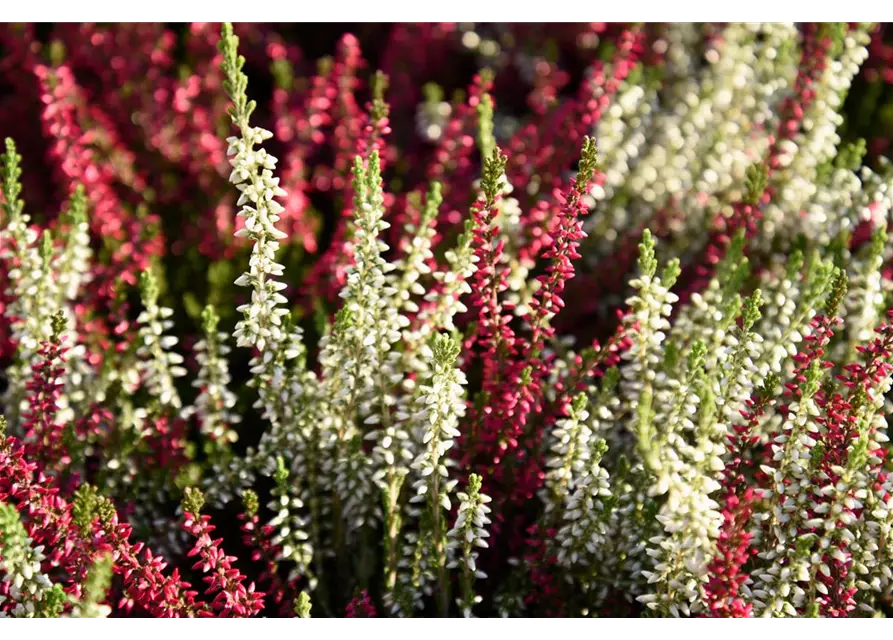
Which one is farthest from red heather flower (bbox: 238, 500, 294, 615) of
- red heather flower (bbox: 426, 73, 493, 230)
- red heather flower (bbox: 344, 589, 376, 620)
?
red heather flower (bbox: 426, 73, 493, 230)

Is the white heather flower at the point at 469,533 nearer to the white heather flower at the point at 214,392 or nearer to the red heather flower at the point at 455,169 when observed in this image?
the white heather flower at the point at 214,392

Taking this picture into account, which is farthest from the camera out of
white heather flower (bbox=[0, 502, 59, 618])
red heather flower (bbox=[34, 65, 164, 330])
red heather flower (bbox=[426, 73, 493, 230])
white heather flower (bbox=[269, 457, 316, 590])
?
red heather flower (bbox=[426, 73, 493, 230])

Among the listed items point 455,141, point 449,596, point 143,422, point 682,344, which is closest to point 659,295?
point 682,344

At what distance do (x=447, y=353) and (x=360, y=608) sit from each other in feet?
3.42

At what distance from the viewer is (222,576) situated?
2.70 meters

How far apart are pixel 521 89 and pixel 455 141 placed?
197cm

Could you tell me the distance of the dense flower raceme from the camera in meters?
2.70

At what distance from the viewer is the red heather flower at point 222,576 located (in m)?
2.64

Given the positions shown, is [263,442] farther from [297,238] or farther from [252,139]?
[297,238]

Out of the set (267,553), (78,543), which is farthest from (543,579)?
(78,543)

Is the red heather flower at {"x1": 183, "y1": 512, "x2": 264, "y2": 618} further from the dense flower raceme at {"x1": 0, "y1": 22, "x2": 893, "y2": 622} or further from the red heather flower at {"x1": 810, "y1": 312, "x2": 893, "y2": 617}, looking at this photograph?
the red heather flower at {"x1": 810, "y1": 312, "x2": 893, "y2": 617}

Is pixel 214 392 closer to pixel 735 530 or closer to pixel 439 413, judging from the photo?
pixel 439 413

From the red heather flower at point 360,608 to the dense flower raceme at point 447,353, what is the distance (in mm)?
12

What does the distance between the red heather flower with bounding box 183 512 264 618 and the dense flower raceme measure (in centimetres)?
2
